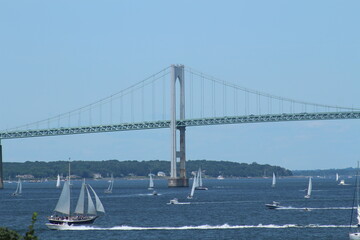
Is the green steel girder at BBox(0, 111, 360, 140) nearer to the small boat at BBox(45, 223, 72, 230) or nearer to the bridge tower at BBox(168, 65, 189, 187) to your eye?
the bridge tower at BBox(168, 65, 189, 187)

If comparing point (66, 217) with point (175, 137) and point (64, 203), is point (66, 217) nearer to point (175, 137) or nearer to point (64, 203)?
point (64, 203)

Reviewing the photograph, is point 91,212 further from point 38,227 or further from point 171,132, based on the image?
point 171,132

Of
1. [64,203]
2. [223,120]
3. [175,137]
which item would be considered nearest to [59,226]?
[64,203]

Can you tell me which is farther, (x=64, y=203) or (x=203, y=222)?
(x=203, y=222)

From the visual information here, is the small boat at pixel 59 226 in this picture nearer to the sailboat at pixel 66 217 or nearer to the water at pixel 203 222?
the sailboat at pixel 66 217

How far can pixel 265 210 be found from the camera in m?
74.4

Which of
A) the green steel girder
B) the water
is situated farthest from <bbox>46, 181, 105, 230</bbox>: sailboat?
the green steel girder

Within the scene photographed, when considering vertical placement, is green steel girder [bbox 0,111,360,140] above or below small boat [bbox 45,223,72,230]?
above

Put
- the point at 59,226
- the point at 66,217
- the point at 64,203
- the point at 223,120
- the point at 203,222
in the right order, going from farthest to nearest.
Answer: the point at 223,120, the point at 203,222, the point at 64,203, the point at 66,217, the point at 59,226

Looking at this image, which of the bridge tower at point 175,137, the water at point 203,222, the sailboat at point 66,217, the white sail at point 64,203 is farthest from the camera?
the bridge tower at point 175,137

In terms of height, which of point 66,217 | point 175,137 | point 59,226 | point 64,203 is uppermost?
point 175,137

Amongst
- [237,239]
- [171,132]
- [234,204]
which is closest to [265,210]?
[234,204]

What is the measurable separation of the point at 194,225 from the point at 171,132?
6079 centimetres

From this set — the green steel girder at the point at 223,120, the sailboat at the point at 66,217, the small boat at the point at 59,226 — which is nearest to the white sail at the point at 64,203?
the sailboat at the point at 66,217
